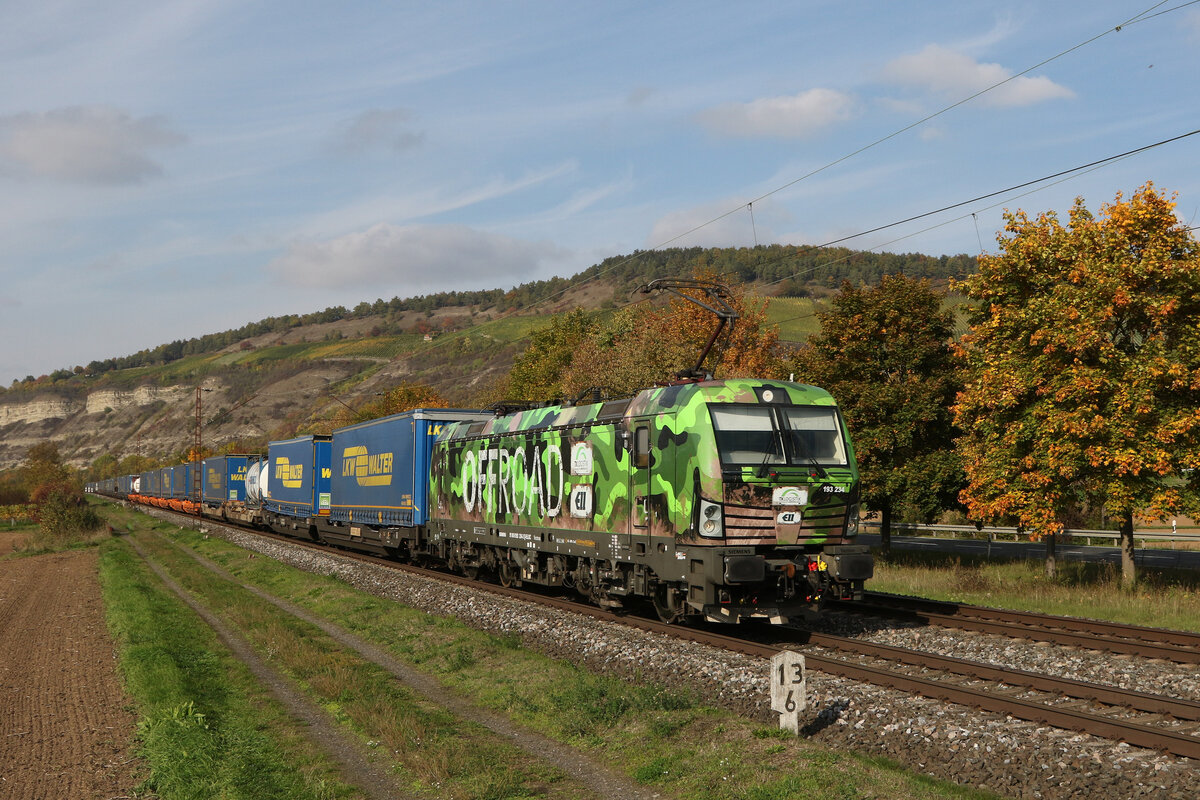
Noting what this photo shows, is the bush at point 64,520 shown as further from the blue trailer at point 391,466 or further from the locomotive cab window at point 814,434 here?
the locomotive cab window at point 814,434

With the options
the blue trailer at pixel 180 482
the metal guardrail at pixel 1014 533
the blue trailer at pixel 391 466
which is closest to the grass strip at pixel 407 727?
the blue trailer at pixel 391 466

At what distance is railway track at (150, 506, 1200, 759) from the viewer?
31.4 ft

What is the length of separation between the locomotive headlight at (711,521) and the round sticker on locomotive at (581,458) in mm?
3851

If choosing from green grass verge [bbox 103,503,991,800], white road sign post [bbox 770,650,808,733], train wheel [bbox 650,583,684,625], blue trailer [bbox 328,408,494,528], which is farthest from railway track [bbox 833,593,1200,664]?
blue trailer [bbox 328,408,494,528]

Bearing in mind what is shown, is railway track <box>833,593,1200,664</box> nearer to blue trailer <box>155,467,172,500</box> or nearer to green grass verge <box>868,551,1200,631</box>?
green grass verge <box>868,551,1200,631</box>

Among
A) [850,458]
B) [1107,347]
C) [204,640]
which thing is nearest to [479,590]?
[204,640]

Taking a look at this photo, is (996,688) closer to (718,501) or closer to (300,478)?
(718,501)

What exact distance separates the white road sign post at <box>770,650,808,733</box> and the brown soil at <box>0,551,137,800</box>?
6915 millimetres


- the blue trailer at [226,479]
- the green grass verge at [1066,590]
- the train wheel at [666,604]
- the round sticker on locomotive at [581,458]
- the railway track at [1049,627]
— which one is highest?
the round sticker on locomotive at [581,458]

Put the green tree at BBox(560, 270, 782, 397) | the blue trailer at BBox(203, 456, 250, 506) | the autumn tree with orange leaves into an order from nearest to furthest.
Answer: the autumn tree with orange leaves
the green tree at BBox(560, 270, 782, 397)
the blue trailer at BBox(203, 456, 250, 506)

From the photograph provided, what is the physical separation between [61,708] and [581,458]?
9.49 m

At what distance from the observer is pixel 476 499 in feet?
78.4

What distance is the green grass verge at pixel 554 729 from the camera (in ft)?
28.5

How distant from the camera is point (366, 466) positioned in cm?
3266
